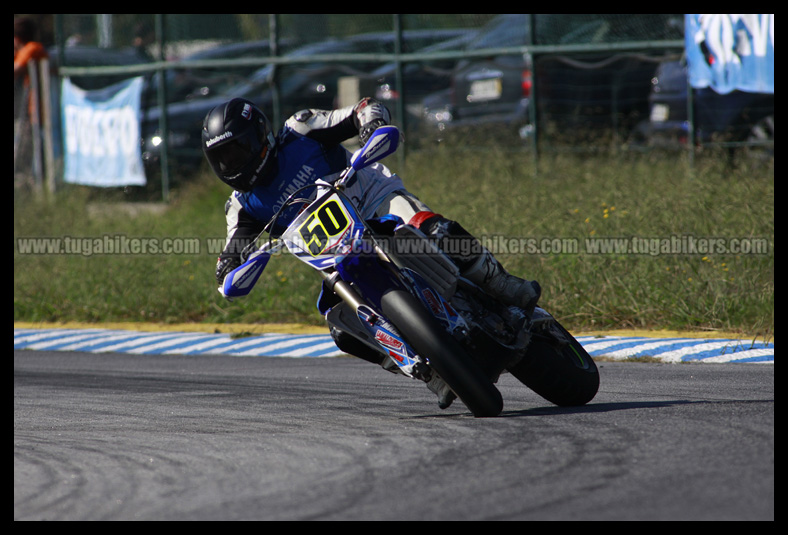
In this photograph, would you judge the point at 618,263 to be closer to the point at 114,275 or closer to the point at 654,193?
the point at 654,193

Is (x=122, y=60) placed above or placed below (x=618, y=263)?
above

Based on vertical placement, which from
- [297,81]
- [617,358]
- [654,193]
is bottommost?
[617,358]

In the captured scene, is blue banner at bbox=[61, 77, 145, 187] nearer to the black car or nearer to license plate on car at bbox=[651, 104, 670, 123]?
the black car

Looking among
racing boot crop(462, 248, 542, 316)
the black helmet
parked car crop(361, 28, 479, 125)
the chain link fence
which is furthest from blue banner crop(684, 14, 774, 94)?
the black helmet

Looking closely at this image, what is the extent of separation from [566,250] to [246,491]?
6.28 meters

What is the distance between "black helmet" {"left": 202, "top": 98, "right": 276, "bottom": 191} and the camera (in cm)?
533

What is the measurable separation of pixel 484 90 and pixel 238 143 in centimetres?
891

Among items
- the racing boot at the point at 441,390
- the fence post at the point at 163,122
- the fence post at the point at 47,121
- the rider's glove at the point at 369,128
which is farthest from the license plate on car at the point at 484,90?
the racing boot at the point at 441,390

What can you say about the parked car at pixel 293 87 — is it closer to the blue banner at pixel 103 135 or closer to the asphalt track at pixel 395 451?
the blue banner at pixel 103 135

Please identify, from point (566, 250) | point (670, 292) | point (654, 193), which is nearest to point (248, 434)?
point (670, 292)

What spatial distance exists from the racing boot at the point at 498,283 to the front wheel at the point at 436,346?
496 millimetres

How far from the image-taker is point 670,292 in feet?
27.5

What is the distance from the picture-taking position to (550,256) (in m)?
9.61

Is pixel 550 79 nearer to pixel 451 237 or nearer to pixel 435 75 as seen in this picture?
pixel 435 75
